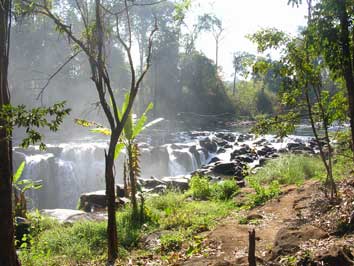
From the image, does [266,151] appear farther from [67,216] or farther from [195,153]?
[67,216]

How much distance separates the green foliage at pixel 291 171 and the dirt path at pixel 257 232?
2.04 metres

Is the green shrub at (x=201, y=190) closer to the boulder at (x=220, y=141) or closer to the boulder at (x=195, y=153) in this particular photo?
the boulder at (x=195, y=153)

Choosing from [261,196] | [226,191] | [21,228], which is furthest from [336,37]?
[21,228]

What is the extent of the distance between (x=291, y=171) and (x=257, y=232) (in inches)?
223

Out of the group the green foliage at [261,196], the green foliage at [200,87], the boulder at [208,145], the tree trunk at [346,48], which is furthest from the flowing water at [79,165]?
the green foliage at [200,87]

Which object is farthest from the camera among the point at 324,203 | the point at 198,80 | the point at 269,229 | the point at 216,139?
the point at 198,80

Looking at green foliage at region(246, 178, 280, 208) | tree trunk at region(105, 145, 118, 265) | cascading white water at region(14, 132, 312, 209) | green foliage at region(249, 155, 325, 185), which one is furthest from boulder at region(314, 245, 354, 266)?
cascading white water at region(14, 132, 312, 209)

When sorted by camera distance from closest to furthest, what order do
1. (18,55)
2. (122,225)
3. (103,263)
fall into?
(103,263) → (122,225) → (18,55)

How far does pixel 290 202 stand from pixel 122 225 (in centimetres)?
368

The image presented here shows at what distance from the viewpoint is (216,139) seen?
27.0 m

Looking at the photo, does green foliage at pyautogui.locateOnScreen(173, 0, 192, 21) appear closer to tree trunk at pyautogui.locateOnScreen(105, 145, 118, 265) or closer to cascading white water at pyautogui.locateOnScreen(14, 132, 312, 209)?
tree trunk at pyautogui.locateOnScreen(105, 145, 118, 265)

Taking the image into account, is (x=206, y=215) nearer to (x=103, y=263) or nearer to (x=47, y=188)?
(x=103, y=263)

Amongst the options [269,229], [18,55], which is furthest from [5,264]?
[18,55]

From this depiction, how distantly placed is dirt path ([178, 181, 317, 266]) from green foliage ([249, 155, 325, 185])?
2.04 m
